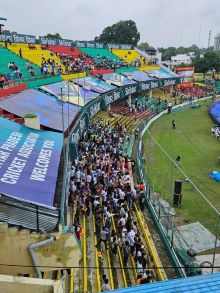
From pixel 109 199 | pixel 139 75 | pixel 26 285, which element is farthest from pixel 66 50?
pixel 26 285

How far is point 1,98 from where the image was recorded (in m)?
21.2

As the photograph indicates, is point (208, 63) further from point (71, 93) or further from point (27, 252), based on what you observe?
point (27, 252)

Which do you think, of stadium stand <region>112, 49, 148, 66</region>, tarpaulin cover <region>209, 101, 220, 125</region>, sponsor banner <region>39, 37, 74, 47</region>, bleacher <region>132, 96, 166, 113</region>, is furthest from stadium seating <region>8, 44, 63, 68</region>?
stadium stand <region>112, 49, 148, 66</region>

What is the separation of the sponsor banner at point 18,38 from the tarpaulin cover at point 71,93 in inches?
481

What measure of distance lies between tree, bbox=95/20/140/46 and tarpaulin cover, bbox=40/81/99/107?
7061 centimetres

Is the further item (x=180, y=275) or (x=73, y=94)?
(x=73, y=94)

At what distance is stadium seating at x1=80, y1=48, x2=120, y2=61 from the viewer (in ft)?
179

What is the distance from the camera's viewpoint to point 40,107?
2167 cm

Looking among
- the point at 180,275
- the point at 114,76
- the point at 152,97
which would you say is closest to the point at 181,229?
the point at 180,275

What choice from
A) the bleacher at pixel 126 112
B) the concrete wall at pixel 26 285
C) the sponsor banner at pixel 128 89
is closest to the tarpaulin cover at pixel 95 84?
the sponsor banner at pixel 128 89

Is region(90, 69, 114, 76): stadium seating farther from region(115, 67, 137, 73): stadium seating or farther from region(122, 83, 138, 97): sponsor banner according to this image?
region(122, 83, 138, 97): sponsor banner

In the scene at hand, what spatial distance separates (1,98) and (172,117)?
2774 cm

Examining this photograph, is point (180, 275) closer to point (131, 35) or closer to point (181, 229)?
point (181, 229)

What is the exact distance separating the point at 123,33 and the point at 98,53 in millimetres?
46569
